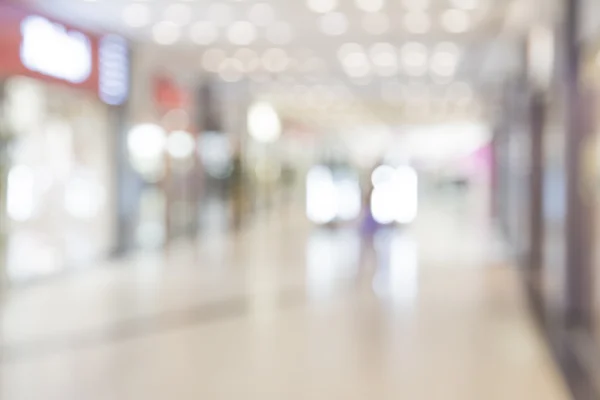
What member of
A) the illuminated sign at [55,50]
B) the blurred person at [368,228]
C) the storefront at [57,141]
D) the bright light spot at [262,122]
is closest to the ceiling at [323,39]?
the illuminated sign at [55,50]

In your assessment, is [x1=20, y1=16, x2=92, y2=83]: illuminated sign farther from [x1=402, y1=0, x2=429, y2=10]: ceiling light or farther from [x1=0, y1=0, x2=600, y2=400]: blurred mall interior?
[x1=402, y1=0, x2=429, y2=10]: ceiling light

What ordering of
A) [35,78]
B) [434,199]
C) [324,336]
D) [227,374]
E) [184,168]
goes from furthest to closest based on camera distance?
[434,199] < [184,168] < [35,78] < [324,336] < [227,374]

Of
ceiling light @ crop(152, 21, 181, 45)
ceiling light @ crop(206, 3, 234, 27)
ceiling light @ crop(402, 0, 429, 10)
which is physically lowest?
ceiling light @ crop(402, 0, 429, 10)

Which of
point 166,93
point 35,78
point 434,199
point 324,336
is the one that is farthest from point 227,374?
point 434,199

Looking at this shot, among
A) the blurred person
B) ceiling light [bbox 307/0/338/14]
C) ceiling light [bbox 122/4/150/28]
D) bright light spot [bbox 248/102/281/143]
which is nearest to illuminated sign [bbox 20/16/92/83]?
ceiling light [bbox 122/4/150/28]

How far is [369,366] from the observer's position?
6023 millimetres

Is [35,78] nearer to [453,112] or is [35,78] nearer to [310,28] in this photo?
[310,28]

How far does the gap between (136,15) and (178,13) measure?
66 centimetres

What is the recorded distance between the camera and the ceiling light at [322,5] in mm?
9470

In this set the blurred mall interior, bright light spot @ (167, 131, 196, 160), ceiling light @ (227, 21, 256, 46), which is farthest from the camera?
bright light spot @ (167, 131, 196, 160)

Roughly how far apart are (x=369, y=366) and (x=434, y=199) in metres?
32.1

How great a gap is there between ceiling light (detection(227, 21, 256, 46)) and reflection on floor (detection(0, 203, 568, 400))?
3351 mm

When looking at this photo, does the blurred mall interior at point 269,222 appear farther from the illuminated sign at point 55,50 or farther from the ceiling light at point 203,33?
the ceiling light at point 203,33

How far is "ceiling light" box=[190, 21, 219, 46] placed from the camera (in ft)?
36.6
